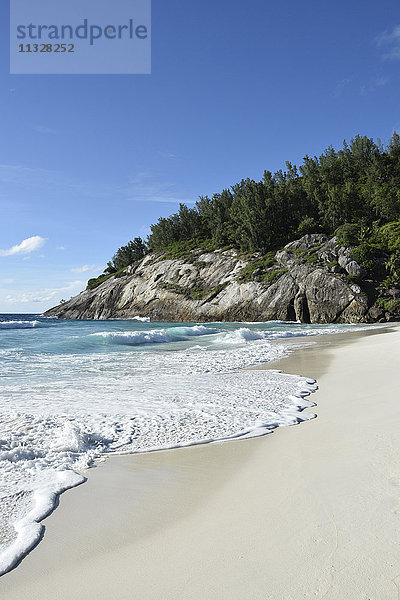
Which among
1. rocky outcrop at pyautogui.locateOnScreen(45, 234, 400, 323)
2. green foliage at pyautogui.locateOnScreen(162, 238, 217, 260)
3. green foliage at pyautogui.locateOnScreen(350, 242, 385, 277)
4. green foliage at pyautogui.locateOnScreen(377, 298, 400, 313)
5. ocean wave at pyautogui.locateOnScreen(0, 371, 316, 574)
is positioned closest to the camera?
ocean wave at pyautogui.locateOnScreen(0, 371, 316, 574)

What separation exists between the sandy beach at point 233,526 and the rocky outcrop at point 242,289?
38974 millimetres

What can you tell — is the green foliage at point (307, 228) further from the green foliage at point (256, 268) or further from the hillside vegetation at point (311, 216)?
the green foliage at point (256, 268)

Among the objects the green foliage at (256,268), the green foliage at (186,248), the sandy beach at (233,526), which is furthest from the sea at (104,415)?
the green foliage at (186,248)

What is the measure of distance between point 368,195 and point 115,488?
73.3 m

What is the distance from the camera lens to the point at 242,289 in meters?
50.7

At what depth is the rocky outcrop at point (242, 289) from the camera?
138 ft

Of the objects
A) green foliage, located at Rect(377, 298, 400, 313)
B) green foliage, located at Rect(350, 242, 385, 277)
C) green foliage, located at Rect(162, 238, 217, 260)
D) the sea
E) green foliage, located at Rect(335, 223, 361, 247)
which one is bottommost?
the sea

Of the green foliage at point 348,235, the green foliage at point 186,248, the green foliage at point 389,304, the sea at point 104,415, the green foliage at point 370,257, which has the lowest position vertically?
the sea at point 104,415

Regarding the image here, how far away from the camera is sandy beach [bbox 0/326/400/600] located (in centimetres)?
216

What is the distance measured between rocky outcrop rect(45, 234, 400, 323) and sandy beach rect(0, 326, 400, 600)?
39.0m

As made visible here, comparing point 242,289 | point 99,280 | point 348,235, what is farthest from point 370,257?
point 99,280

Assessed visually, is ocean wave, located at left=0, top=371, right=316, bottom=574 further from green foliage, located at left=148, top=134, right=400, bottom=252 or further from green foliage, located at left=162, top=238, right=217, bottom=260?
green foliage, located at left=162, top=238, right=217, bottom=260

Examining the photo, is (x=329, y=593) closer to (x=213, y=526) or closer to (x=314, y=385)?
(x=213, y=526)

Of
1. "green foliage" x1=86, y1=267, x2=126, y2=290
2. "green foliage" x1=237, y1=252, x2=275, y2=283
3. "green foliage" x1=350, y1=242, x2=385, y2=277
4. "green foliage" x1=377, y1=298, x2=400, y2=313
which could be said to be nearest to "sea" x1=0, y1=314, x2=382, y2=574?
"green foliage" x1=377, y1=298, x2=400, y2=313
